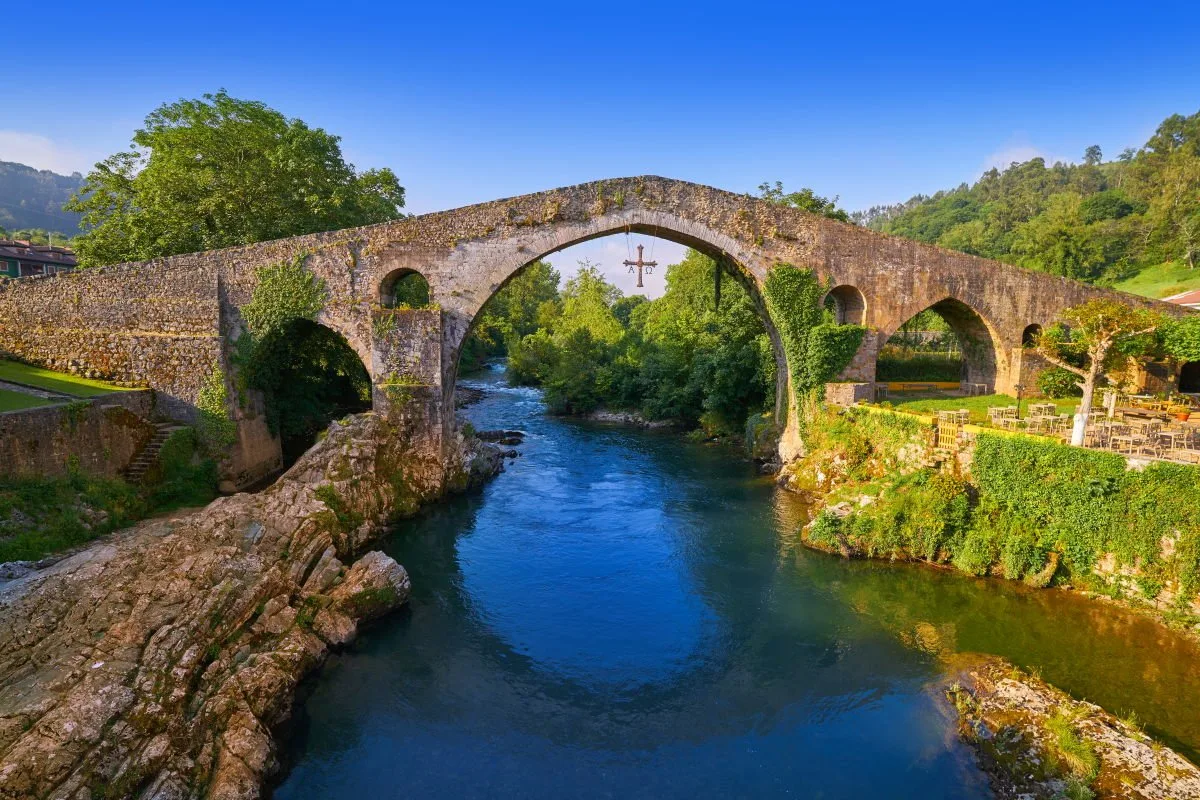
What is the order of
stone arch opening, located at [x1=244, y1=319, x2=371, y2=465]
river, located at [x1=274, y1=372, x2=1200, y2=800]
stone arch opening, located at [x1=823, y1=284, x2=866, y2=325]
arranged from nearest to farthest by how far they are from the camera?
river, located at [x1=274, y1=372, x2=1200, y2=800] → stone arch opening, located at [x1=244, y1=319, x2=371, y2=465] → stone arch opening, located at [x1=823, y1=284, x2=866, y2=325]

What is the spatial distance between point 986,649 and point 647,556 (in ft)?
21.1

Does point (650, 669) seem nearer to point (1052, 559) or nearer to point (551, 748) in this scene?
point (551, 748)

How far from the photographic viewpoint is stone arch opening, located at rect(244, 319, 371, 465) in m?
18.3

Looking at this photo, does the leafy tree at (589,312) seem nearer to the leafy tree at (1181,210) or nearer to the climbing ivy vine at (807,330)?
the climbing ivy vine at (807,330)

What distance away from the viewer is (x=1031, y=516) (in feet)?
39.7

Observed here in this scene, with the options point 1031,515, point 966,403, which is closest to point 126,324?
point 1031,515

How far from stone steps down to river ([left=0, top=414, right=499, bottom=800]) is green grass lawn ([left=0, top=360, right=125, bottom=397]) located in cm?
523

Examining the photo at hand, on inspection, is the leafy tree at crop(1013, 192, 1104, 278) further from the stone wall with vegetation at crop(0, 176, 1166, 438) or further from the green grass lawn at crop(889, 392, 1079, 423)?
the stone wall with vegetation at crop(0, 176, 1166, 438)

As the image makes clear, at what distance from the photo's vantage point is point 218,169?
20.5m

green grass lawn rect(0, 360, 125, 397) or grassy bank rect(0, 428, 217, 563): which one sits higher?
green grass lawn rect(0, 360, 125, 397)

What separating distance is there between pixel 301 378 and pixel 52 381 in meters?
6.52

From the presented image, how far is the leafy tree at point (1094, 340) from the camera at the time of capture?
1305 cm

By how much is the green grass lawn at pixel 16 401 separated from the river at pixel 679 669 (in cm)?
771

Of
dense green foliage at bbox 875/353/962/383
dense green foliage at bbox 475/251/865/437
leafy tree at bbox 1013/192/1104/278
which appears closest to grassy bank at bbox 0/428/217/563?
dense green foliage at bbox 475/251/865/437
